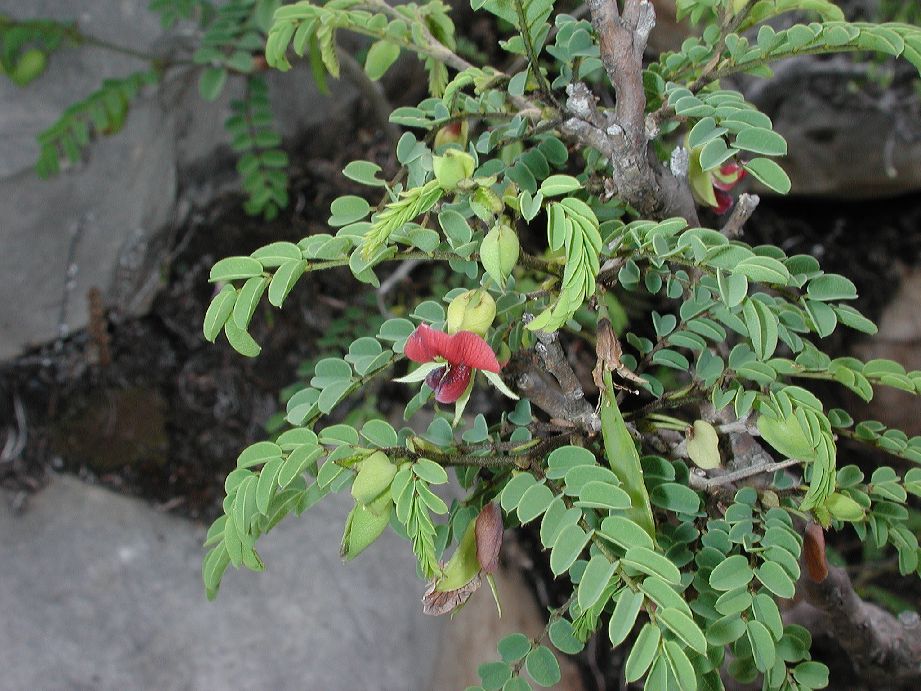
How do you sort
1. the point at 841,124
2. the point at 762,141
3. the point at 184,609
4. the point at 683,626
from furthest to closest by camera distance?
the point at 841,124
the point at 184,609
the point at 762,141
the point at 683,626

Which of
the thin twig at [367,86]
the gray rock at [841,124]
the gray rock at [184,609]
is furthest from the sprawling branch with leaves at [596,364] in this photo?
the gray rock at [841,124]

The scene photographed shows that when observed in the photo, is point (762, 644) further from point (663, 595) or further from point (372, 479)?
point (372, 479)

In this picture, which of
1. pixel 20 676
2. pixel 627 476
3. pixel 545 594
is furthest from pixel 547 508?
pixel 20 676

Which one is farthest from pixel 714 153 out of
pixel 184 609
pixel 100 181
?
pixel 100 181

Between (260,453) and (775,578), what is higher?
(260,453)

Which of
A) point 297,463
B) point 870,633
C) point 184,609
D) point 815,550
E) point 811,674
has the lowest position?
point 184,609

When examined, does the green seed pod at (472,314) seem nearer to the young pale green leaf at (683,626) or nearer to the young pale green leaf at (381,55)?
the young pale green leaf at (683,626)

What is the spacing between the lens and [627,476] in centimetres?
64

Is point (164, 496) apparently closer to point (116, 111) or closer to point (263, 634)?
point (263, 634)

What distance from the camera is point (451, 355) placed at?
65 cm

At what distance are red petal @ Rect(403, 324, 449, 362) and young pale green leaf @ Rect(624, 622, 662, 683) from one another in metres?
0.26

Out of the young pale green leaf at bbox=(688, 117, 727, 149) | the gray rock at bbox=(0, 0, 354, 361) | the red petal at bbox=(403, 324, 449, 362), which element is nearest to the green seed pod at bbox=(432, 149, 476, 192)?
the red petal at bbox=(403, 324, 449, 362)

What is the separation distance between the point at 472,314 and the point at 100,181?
4.56 ft

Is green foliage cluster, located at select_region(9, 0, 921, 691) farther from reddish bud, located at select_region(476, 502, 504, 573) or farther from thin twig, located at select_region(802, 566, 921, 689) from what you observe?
thin twig, located at select_region(802, 566, 921, 689)
